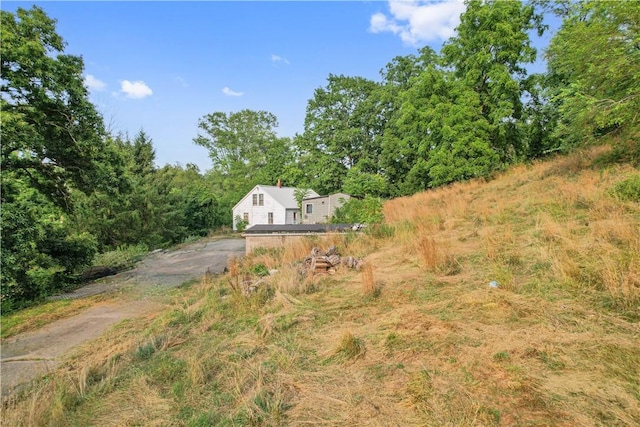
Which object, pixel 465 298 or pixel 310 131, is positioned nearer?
pixel 465 298

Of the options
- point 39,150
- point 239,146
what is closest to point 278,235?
point 39,150

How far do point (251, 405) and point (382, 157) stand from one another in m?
29.6

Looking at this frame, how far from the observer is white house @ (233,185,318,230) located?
29.8 meters

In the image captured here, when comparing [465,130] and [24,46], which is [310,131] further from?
[24,46]

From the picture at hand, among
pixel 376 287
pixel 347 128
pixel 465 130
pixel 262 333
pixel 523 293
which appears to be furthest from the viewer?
pixel 347 128

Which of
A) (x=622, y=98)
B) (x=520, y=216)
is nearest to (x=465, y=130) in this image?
(x=622, y=98)

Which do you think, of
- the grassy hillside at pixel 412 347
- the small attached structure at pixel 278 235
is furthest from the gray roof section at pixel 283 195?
the grassy hillside at pixel 412 347

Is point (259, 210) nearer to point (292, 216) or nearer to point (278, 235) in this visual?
point (292, 216)

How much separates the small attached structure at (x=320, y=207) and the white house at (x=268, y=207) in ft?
7.20

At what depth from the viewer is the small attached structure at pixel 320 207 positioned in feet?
83.5

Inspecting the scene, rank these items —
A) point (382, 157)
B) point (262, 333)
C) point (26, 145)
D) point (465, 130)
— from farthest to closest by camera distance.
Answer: point (382, 157) → point (465, 130) → point (26, 145) → point (262, 333)

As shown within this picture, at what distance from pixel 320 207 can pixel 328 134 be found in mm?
10941

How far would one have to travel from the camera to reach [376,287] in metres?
5.60

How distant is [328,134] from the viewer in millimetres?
33938
